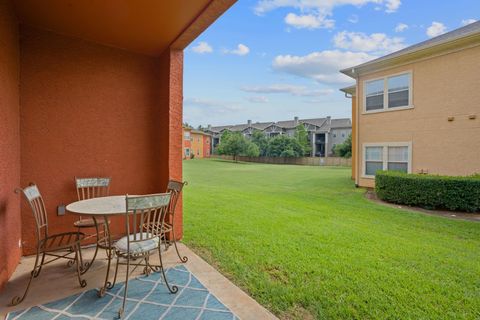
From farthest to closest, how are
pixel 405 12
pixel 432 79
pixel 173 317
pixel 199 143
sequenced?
pixel 199 143 < pixel 405 12 < pixel 432 79 < pixel 173 317

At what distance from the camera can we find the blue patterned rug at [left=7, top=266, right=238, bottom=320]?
6.94ft

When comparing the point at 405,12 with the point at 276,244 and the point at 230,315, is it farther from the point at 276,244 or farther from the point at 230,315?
the point at 230,315

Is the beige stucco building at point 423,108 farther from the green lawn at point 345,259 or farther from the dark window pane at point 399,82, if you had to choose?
the green lawn at point 345,259

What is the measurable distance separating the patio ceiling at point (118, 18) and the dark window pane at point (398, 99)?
878 cm

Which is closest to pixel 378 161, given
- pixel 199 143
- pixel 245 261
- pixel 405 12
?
pixel 405 12

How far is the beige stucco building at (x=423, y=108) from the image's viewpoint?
25.3 ft

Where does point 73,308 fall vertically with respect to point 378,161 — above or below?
below

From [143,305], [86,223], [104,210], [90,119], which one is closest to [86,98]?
[90,119]

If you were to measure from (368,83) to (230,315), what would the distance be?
34.7 ft

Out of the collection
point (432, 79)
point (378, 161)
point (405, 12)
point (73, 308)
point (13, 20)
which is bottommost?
point (73, 308)

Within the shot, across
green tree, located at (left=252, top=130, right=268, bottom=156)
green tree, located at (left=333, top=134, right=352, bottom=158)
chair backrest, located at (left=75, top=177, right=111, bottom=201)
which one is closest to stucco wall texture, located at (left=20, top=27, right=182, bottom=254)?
chair backrest, located at (left=75, top=177, right=111, bottom=201)

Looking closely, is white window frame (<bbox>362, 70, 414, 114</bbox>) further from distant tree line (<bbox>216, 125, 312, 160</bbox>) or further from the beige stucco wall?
distant tree line (<bbox>216, 125, 312, 160</bbox>)

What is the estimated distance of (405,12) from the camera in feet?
29.7

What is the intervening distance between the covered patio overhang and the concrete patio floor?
0.50 ft
